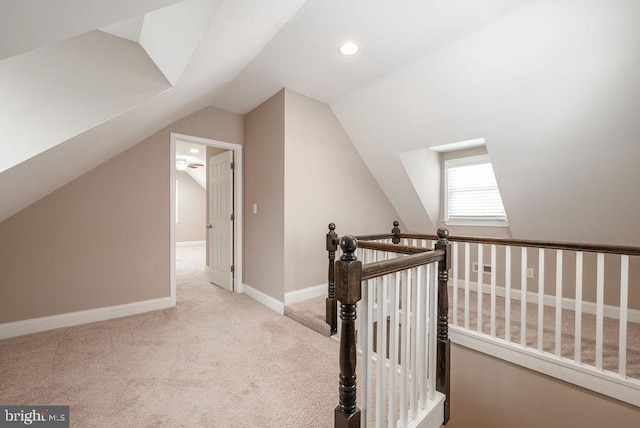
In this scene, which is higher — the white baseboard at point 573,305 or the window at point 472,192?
the window at point 472,192

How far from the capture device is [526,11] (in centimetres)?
201

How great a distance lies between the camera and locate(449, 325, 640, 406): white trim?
1909mm

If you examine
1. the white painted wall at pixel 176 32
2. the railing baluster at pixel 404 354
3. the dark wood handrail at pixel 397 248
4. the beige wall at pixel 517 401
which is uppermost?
the white painted wall at pixel 176 32

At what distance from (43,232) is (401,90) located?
3874mm

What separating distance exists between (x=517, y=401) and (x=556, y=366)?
497 mm

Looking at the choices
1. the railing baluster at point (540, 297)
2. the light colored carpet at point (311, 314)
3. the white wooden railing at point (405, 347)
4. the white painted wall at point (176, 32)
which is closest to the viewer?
the white wooden railing at point (405, 347)

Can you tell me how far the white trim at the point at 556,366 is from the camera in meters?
1.91

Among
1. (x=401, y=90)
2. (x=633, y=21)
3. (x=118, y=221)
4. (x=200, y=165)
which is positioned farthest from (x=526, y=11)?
(x=200, y=165)

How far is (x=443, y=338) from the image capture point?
183 centimetres

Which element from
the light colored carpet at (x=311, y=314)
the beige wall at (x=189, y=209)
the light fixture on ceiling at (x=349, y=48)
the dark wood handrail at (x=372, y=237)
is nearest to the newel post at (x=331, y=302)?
the light colored carpet at (x=311, y=314)

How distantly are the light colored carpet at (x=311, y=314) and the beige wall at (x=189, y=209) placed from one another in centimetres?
731

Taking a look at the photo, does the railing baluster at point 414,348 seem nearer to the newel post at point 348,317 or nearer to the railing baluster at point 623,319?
the newel post at point 348,317

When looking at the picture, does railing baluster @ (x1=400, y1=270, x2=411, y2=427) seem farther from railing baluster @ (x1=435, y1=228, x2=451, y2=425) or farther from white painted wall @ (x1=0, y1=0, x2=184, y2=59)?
white painted wall @ (x1=0, y1=0, x2=184, y2=59)

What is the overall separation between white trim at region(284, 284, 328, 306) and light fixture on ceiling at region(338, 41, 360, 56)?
2554mm
